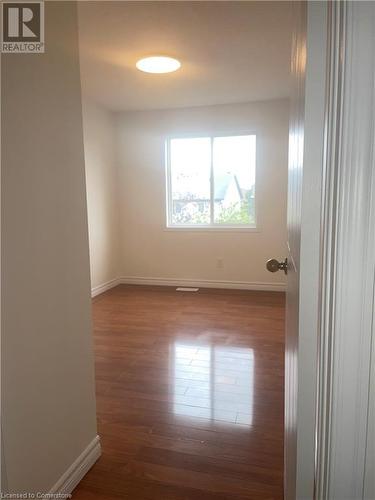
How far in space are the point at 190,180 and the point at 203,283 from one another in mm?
1551

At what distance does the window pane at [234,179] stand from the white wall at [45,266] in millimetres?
3643

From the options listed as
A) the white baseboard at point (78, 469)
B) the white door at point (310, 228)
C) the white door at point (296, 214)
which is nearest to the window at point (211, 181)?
the white baseboard at point (78, 469)

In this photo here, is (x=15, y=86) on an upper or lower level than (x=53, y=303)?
upper

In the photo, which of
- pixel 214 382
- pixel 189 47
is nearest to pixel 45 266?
pixel 214 382

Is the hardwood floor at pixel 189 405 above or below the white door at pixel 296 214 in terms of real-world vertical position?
below

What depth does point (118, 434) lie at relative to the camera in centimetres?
198

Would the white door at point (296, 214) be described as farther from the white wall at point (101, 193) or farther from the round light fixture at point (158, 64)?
the white wall at point (101, 193)

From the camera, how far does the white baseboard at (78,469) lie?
60.6 inches

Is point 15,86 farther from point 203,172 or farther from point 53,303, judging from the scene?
point 203,172

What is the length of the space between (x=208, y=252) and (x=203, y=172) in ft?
3.87

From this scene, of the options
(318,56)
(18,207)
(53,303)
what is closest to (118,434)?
(53,303)

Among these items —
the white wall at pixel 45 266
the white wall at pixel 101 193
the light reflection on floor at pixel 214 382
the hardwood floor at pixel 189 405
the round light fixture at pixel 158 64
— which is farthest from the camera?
the white wall at pixel 101 193

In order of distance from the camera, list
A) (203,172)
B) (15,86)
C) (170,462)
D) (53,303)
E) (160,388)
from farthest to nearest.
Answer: (203,172) → (160,388) → (170,462) → (53,303) → (15,86)

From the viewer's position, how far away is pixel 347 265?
0.53m
